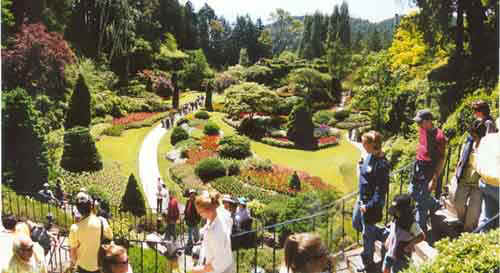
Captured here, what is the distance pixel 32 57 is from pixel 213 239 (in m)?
13.1

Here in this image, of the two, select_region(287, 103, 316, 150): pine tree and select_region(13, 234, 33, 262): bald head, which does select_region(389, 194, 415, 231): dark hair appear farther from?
select_region(287, 103, 316, 150): pine tree

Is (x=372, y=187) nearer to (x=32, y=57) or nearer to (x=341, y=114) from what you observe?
(x=32, y=57)

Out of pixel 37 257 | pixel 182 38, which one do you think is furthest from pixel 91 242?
pixel 182 38

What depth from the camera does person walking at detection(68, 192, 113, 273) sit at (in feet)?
12.0

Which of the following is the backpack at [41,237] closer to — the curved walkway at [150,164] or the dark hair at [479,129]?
the dark hair at [479,129]

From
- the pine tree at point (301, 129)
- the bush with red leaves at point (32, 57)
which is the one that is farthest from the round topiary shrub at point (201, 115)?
the bush with red leaves at point (32, 57)

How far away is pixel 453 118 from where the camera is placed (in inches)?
348

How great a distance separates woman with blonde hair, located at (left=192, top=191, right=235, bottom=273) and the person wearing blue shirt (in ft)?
4.49

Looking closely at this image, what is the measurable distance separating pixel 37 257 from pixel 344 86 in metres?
31.9

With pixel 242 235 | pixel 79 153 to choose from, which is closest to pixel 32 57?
pixel 79 153

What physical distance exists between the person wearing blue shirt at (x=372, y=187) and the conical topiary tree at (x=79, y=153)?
1159 centimetres

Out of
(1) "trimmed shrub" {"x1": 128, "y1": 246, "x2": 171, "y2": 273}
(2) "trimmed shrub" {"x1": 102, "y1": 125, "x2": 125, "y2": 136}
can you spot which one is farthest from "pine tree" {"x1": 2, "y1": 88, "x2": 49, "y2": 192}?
(2) "trimmed shrub" {"x1": 102, "y1": 125, "x2": 125, "y2": 136}

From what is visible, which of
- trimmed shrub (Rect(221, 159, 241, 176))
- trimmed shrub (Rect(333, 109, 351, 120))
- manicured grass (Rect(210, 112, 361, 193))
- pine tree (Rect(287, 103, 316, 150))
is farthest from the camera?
trimmed shrub (Rect(333, 109, 351, 120))

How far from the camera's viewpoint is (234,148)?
17203mm
